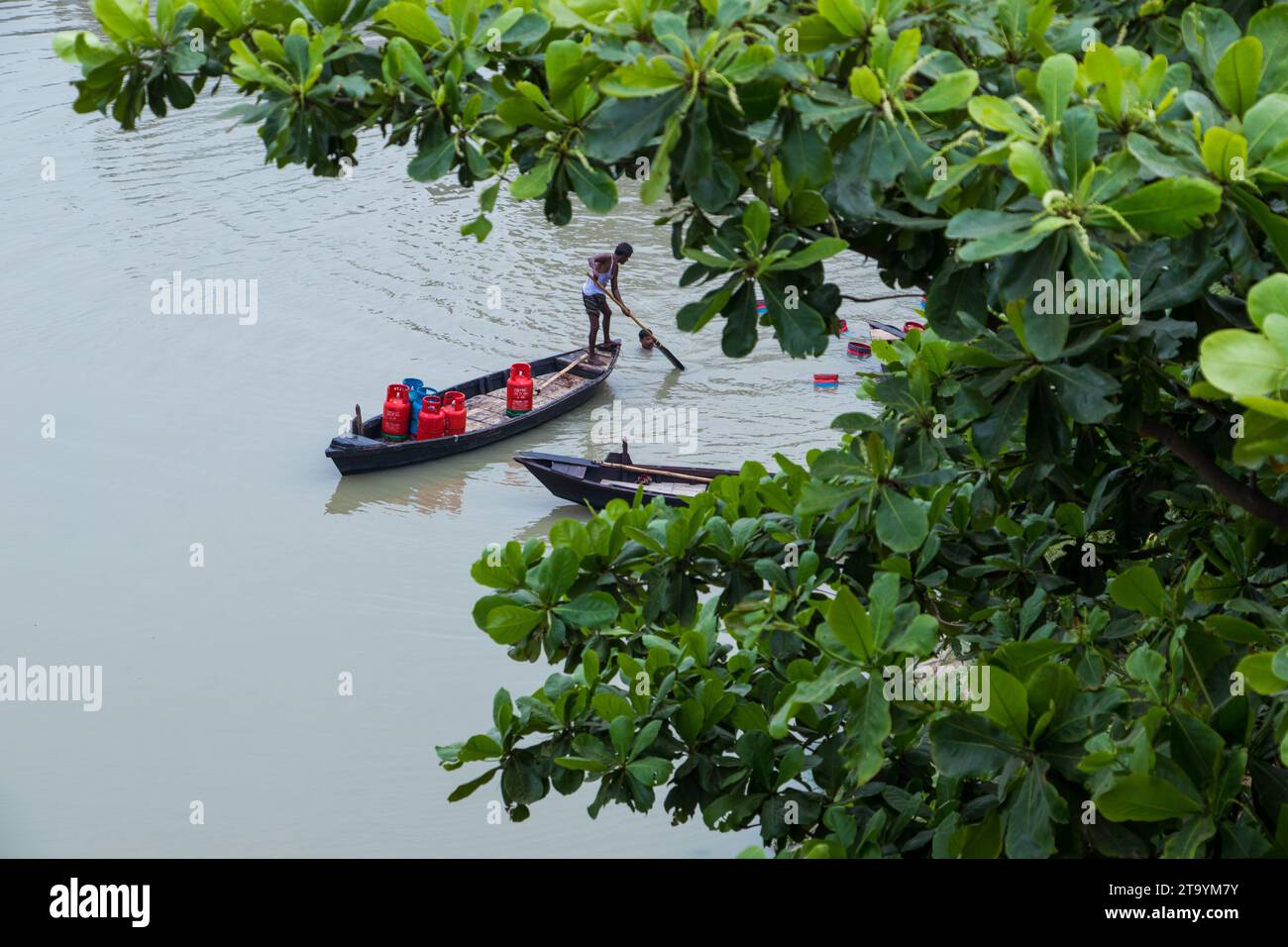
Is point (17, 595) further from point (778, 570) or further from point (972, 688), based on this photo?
point (972, 688)

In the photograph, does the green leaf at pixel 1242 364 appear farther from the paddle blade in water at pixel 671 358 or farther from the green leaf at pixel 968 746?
the paddle blade in water at pixel 671 358

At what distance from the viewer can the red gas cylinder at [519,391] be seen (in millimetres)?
→ 14781

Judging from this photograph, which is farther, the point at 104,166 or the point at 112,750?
the point at 104,166

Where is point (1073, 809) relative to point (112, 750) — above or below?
above

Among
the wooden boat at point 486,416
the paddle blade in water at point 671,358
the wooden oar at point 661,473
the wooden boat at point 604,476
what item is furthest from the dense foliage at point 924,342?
the paddle blade in water at point 671,358

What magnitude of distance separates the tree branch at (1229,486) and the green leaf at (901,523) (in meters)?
0.49

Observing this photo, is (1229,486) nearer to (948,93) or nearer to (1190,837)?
(1190,837)

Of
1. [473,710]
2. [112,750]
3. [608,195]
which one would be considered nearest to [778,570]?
[608,195]

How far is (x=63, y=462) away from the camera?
14383mm

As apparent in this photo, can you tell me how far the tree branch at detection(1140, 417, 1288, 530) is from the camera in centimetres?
268

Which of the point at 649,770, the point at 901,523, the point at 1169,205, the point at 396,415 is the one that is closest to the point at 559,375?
the point at 396,415

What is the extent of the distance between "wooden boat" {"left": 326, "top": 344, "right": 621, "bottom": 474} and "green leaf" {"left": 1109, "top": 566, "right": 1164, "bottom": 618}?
1152 centimetres

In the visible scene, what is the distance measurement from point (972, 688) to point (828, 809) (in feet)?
2.44

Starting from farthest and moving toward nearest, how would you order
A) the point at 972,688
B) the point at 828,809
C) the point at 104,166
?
the point at 104,166 → the point at 828,809 → the point at 972,688
